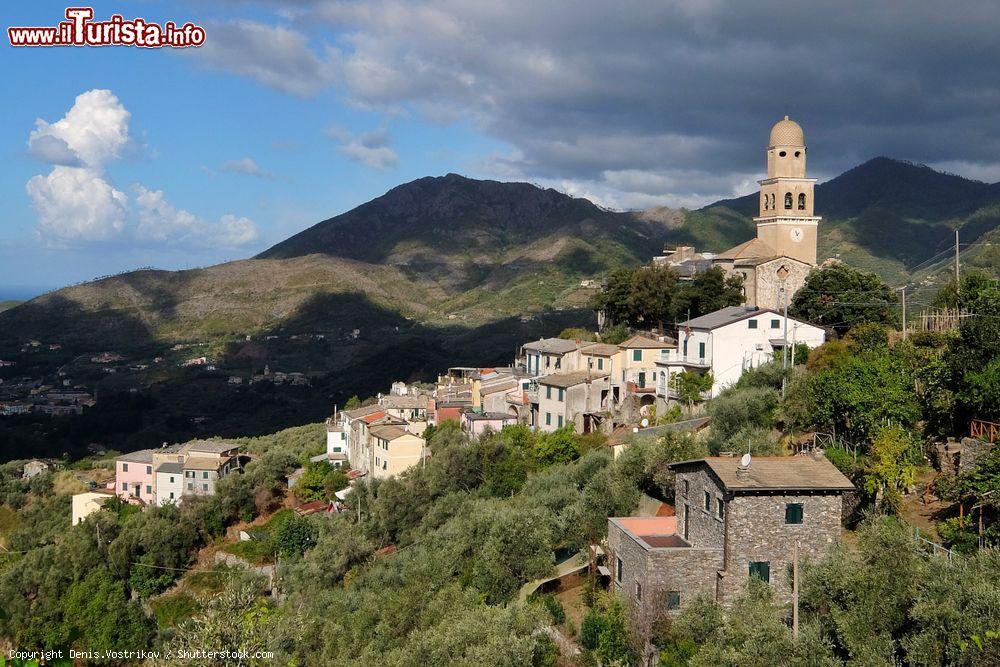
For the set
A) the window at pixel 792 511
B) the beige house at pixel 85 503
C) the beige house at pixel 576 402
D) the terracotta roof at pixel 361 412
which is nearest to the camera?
the window at pixel 792 511

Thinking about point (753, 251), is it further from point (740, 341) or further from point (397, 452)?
point (397, 452)

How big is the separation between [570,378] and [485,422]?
5.14 metres

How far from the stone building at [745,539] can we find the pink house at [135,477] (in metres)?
50.0

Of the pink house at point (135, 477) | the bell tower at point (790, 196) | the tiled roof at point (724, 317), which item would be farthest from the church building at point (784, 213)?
the pink house at point (135, 477)

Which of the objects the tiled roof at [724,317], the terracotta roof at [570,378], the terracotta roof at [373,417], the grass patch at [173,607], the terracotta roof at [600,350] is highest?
the tiled roof at [724,317]

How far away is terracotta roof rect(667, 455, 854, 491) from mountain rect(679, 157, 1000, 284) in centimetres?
7954

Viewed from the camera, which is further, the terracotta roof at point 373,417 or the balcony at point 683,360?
the terracotta roof at point 373,417

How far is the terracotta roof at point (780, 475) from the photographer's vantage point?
64.8ft

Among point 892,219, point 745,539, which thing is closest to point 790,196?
point 745,539

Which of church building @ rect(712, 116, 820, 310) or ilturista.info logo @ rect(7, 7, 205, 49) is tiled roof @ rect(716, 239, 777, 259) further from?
ilturista.info logo @ rect(7, 7, 205, 49)

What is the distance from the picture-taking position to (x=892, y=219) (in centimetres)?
15438

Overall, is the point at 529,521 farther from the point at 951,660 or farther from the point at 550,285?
the point at 550,285

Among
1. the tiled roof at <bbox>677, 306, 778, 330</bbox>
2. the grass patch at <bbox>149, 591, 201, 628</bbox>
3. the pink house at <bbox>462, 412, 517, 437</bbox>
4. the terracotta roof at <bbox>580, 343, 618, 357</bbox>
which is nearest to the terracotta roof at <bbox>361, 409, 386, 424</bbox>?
the pink house at <bbox>462, 412, 517, 437</bbox>

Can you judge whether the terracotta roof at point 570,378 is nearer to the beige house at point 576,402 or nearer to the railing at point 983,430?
the beige house at point 576,402
